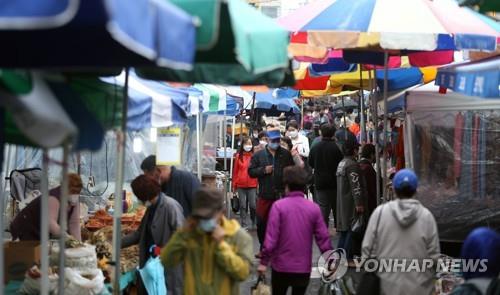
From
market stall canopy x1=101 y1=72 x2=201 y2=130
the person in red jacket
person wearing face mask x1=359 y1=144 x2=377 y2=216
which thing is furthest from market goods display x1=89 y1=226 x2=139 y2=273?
the person in red jacket

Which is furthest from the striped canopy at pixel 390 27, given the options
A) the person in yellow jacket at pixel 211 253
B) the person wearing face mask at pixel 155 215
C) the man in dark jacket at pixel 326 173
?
the man in dark jacket at pixel 326 173

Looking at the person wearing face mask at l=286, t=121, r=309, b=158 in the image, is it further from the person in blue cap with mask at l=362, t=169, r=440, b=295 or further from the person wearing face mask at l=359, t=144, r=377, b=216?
the person in blue cap with mask at l=362, t=169, r=440, b=295

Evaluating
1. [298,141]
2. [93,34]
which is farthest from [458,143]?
[93,34]

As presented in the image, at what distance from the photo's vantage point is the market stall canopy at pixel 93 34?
140 inches

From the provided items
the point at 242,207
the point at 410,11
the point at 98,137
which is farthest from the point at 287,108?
the point at 98,137

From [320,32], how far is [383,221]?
2.46 meters

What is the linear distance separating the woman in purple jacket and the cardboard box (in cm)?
194

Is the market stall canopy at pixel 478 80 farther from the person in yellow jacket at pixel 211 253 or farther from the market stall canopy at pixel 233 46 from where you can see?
the person in yellow jacket at pixel 211 253

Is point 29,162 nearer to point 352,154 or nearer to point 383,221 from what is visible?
point 352,154

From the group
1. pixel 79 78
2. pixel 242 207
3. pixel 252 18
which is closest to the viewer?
pixel 252 18

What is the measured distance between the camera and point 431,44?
8742mm

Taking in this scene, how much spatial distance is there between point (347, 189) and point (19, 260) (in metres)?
5.61

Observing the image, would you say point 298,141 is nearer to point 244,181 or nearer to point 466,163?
point 244,181

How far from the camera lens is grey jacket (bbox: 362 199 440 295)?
711 centimetres
